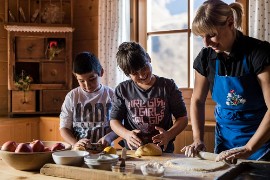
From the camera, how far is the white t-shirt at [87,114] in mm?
2133

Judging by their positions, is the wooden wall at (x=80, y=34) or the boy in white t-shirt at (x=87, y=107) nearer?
the boy in white t-shirt at (x=87, y=107)

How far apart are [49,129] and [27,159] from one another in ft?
6.54

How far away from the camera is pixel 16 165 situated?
4.79 ft

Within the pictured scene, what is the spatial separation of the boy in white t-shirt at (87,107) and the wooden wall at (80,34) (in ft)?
4.58

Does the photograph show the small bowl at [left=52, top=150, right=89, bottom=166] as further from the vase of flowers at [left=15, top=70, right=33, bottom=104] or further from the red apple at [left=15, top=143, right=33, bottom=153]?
the vase of flowers at [left=15, top=70, right=33, bottom=104]

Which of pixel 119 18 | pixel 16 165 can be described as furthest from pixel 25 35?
pixel 16 165

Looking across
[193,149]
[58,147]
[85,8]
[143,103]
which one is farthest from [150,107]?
[85,8]

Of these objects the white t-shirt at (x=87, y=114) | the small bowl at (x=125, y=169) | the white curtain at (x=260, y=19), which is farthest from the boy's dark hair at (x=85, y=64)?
the white curtain at (x=260, y=19)

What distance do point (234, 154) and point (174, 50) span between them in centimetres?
196

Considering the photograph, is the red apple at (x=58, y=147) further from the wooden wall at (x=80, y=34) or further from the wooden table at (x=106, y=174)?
the wooden wall at (x=80, y=34)

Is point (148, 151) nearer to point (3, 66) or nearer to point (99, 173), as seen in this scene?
point (99, 173)

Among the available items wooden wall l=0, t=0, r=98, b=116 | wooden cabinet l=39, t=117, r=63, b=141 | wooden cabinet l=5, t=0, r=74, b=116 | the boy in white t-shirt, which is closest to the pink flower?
wooden cabinet l=5, t=0, r=74, b=116

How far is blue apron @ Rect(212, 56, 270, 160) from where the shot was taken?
5.01ft

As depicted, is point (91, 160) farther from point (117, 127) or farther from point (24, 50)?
point (24, 50)
